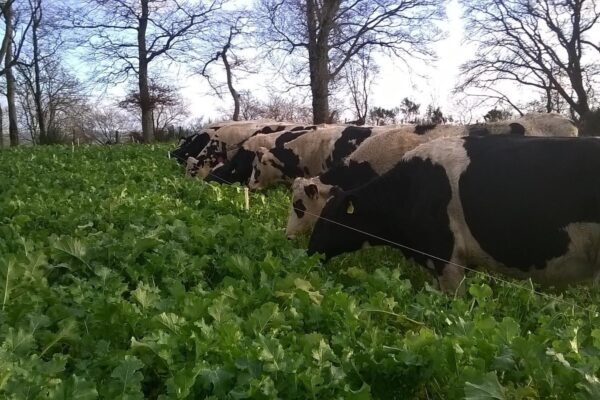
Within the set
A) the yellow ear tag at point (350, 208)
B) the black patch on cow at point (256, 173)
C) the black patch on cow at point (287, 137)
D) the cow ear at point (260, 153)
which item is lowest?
the yellow ear tag at point (350, 208)

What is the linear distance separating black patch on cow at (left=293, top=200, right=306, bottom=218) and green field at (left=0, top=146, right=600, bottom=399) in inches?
99.6

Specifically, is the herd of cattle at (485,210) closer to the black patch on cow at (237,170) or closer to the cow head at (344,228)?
the cow head at (344,228)

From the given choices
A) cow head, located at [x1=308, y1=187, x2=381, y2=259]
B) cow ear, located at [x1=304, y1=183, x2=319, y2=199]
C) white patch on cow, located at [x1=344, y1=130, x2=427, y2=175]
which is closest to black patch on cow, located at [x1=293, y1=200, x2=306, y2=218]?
cow ear, located at [x1=304, y1=183, x2=319, y2=199]

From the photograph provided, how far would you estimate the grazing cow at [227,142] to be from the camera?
52.5 feet

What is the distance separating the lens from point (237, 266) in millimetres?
4387

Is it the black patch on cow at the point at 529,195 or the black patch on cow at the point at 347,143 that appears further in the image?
the black patch on cow at the point at 347,143

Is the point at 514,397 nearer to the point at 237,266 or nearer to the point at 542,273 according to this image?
the point at 237,266

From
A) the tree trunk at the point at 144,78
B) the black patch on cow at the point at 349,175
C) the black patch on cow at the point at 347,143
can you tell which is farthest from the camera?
the tree trunk at the point at 144,78

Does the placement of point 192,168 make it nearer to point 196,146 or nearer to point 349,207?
point 196,146

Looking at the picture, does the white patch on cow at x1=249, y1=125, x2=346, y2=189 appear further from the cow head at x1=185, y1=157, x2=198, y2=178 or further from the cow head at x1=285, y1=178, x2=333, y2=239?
the cow head at x1=285, y1=178, x2=333, y2=239

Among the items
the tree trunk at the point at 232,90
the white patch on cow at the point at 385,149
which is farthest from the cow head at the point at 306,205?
the tree trunk at the point at 232,90

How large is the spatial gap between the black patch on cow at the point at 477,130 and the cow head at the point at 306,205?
255cm

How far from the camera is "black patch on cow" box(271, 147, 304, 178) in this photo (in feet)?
42.8

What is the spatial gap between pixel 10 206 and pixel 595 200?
641 cm
